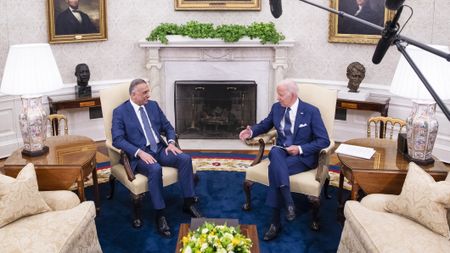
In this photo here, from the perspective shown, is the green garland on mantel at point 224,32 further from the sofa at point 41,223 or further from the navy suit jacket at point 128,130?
the sofa at point 41,223

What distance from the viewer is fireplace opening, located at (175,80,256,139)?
750 centimetres

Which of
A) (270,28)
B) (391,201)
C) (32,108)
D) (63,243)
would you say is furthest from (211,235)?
(270,28)

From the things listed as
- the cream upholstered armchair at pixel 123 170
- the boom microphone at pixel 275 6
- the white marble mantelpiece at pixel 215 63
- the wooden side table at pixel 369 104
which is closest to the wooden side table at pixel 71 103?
the white marble mantelpiece at pixel 215 63

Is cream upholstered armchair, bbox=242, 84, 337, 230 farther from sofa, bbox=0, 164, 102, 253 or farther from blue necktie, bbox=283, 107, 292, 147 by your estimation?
A: sofa, bbox=0, 164, 102, 253

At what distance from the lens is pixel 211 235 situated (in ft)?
9.89

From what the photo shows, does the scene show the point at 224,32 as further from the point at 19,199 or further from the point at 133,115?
the point at 19,199

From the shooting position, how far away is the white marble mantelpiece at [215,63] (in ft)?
23.8

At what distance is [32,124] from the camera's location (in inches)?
171

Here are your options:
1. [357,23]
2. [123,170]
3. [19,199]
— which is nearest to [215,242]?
[19,199]

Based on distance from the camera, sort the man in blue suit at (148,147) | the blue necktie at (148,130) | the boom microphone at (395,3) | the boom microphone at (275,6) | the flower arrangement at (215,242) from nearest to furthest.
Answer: the boom microphone at (395,3)
the boom microphone at (275,6)
the flower arrangement at (215,242)
the man in blue suit at (148,147)
the blue necktie at (148,130)

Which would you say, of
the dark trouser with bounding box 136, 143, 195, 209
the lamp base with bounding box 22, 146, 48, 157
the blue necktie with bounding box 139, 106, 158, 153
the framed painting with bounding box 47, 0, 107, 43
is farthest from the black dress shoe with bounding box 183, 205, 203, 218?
the framed painting with bounding box 47, 0, 107, 43

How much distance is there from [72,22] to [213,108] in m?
2.37

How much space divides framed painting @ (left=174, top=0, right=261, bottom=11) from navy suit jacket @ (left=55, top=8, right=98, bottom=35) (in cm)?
131

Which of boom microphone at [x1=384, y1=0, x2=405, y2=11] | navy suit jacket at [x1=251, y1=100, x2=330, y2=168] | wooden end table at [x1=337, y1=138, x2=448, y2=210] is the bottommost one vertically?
wooden end table at [x1=337, y1=138, x2=448, y2=210]
